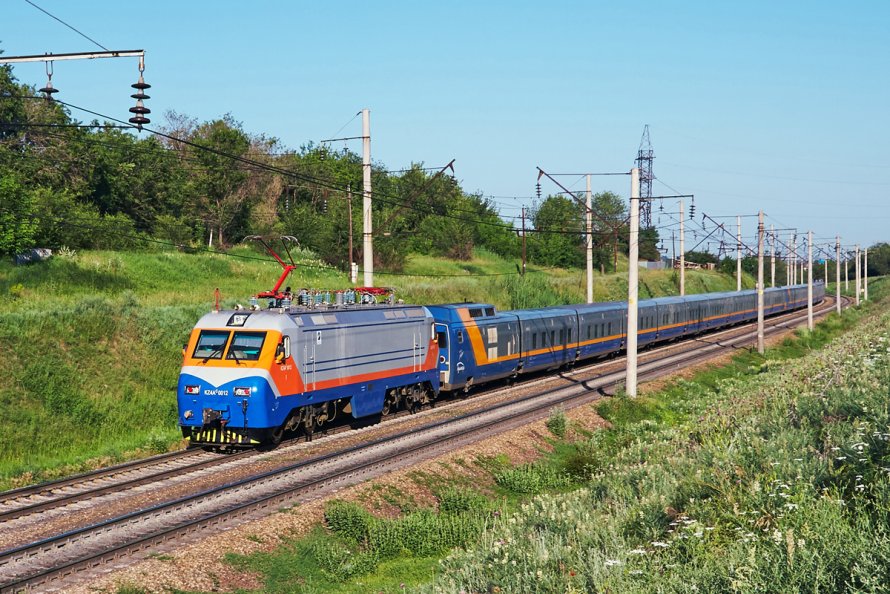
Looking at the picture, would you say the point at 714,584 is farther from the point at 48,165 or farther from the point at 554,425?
the point at 48,165

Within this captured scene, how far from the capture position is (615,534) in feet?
37.7

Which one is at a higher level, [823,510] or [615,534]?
[823,510]

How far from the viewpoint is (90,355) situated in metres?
28.0

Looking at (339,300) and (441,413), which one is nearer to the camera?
(339,300)

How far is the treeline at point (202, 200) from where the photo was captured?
48438 mm

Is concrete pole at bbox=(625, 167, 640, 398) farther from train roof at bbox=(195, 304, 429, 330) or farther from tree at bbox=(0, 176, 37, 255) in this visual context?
tree at bbox=(0, 176, 37, 255)

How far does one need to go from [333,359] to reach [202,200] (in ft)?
175

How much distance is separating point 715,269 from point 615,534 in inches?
5081

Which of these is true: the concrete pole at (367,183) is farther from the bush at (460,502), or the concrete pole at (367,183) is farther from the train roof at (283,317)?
the bush at (460,502)

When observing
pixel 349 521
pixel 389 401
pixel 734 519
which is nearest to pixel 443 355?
pixel 389 401

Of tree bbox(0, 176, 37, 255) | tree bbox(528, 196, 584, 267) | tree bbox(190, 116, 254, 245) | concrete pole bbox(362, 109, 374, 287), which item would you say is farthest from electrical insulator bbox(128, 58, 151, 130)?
tree bbox(528, 196, 584, 267)

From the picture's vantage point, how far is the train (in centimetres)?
2133

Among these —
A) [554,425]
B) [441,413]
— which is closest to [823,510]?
[554,425]

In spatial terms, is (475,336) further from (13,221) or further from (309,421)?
(13,221)
